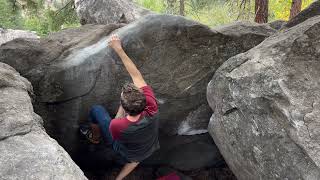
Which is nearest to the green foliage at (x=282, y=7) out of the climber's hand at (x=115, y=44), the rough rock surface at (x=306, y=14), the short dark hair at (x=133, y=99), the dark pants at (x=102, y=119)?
the rough rock surface at (x=306, y=14)

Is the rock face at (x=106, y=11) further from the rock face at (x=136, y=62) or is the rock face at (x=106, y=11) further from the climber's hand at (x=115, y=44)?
the climber's hand at (x=115, y=44)

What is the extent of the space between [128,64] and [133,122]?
93 cm

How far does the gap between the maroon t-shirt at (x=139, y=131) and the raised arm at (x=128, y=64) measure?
0.53 ft

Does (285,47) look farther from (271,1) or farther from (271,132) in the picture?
(271,1)

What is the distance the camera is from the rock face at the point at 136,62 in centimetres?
656

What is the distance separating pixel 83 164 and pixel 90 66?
5.77 ft

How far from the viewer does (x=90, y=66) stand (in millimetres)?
6570

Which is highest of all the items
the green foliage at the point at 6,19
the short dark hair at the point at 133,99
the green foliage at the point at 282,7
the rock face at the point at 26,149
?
the rock face at the point at 26,149

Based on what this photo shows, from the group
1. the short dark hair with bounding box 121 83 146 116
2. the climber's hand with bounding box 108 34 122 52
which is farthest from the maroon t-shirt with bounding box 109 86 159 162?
the climber's hand with bounding box 108 34 122 52

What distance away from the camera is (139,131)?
5.57 metres

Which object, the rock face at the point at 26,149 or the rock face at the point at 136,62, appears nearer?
the rock face at the point at 26,149

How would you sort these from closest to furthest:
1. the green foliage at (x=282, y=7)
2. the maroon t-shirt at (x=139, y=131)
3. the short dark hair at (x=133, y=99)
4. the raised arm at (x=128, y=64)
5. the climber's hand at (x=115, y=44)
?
the short dark hair at (x=133, y=99) → the maroon t-shirt at (x=139, y=131) → the raised arm at (x=128, y=64) → the climber's hand at (x=115, y=44) → the green foliage at (x=282, y=7)

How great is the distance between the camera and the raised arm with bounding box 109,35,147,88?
19.3 ft

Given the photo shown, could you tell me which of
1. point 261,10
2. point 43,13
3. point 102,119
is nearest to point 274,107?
point 102,119
